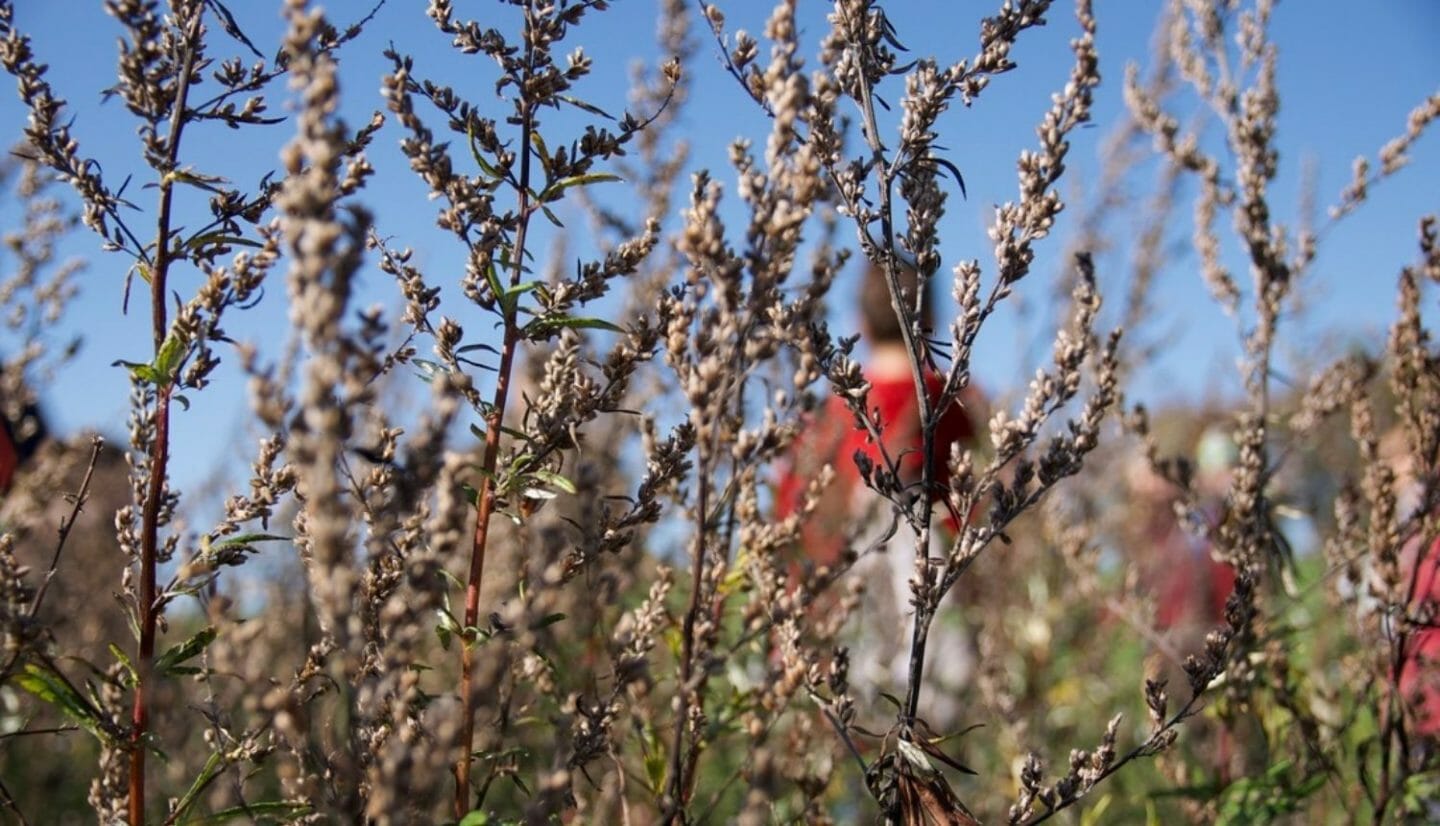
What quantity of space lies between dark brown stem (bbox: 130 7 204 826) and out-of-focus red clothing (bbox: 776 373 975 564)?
104cm

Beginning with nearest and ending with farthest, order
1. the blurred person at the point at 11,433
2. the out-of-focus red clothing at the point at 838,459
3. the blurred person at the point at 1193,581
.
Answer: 1. the out-of-focus red clothing at the point at 838,459
2. the blurred person at the point at 11,433
3. the blurred person at the point at 1193,581

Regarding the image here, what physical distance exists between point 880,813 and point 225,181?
1.31 meters

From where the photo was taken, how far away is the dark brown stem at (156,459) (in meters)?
1.49

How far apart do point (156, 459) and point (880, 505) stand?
9.17ft

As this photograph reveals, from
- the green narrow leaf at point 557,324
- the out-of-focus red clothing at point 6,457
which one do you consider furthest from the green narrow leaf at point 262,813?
the out-of-focus red clothing at point 6,457

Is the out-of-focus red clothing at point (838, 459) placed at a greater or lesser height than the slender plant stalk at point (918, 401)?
greater

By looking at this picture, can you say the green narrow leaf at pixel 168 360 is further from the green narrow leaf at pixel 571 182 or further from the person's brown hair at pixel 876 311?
the person's brown hair at pixel 876 311

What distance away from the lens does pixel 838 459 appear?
167 inches

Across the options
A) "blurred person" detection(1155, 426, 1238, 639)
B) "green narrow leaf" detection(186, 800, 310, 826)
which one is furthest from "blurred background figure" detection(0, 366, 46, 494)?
"blurred person" detection(1155, 426, 1238, 639)

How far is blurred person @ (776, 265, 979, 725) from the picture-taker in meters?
2.87

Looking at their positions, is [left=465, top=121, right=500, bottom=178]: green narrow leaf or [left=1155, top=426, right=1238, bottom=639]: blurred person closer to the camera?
[left=465, top=121, right=500, bottom=178]: green narrow leaf

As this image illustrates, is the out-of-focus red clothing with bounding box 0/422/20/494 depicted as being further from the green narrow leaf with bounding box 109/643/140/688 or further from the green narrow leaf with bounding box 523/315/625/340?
the green narrow leaf with bounding box 523/315/625/340

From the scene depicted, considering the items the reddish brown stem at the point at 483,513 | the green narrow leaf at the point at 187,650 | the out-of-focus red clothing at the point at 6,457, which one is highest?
the out-of-focus red clothing at the point at 6,457

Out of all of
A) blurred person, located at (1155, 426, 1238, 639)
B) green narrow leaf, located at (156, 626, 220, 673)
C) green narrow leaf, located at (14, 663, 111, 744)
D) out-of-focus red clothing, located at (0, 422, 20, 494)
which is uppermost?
blurred person, located at (1155, 426, 1238, 639)
